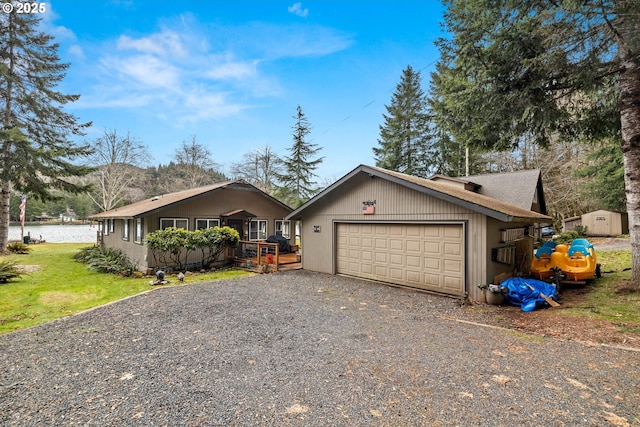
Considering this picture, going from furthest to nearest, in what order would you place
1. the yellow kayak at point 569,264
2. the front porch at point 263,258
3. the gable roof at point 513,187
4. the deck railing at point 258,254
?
the gable roof at point 513,187 → the deck railing at point 258,254 → the front porch at point 263,258 → the yellow kayak at point 569,264

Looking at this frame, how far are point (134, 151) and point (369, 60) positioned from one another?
23.7m

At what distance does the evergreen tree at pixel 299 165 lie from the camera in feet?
91.1

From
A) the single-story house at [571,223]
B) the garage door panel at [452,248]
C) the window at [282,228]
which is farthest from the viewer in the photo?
the single-story house at [571,223]

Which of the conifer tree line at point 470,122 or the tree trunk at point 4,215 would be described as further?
the tree trunk at point 4,215

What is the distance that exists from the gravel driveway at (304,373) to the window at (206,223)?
7.63 m

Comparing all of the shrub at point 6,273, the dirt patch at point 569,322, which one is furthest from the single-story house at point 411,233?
the shrub at point 6,273

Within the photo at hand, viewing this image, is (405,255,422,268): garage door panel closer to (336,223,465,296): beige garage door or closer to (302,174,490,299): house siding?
(336,223,465,296): beige garage door

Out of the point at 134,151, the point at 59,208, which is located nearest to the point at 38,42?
the point at 134,151

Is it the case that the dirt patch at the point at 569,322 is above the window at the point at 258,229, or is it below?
below

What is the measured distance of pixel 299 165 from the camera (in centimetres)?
2781

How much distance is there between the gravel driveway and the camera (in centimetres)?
287

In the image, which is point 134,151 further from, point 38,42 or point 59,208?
point 59,208

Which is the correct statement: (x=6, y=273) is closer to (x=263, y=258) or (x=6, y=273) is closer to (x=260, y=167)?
(x=263, y=258)

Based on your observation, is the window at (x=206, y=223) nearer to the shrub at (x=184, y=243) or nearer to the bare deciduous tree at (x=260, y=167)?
the shrub at (x=184, y=243)
